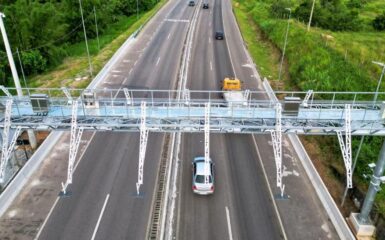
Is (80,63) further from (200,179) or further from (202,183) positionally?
(202,183)

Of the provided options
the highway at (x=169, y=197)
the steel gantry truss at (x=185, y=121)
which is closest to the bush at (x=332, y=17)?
the highway at (x=169, y=197)

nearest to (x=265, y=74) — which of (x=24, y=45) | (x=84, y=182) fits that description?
(x=84, y=182)

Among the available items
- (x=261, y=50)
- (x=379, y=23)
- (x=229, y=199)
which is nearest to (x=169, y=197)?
(x=229, y=199)

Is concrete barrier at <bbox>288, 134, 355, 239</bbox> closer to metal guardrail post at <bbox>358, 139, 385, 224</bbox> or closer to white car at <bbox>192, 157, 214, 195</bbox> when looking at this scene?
metal guardrail post at <bbox>358, 139, 385, 224</bbox>

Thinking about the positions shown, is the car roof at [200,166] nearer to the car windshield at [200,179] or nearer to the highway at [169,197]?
the car windshield at [200,179]

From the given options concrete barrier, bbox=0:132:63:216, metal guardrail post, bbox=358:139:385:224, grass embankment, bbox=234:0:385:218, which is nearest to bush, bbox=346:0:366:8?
grass embankment, bbox=234:0:385:218

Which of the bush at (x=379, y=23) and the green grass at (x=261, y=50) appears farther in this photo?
the bush at (x=379, y=23)
